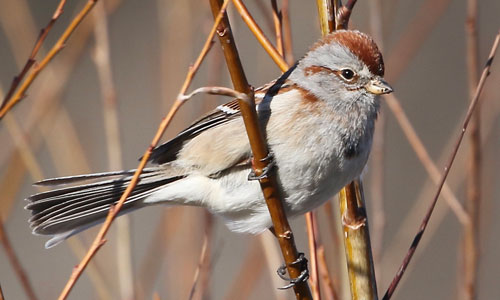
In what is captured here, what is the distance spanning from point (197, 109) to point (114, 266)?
0.98 m

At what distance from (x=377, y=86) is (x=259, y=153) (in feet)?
2.07

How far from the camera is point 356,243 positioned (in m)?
2.08

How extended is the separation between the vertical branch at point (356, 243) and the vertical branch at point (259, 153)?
14 cm

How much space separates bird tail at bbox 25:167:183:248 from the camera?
232cm

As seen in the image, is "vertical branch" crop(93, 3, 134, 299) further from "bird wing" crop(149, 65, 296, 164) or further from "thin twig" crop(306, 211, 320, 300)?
"thin twig" crop(306, 211, 320, 300)

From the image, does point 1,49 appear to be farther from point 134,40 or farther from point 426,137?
point 426,137

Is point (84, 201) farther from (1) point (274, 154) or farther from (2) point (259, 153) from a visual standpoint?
(2) point (259, 153)

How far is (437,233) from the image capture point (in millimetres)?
5957

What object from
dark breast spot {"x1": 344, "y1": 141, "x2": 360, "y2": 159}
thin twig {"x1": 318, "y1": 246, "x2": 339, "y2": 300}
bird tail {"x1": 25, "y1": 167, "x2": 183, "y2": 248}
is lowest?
thin twig {"x1": 318, "y1": 246, "x2": 339, "y2": 300}

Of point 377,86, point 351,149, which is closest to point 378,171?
point 351,149

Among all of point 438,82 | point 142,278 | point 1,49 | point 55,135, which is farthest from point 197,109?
point 1,49

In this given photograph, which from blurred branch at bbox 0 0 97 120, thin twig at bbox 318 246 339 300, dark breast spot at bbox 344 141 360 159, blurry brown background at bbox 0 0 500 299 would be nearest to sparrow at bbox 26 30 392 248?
dark breast spot at bbox 344 141 360 159

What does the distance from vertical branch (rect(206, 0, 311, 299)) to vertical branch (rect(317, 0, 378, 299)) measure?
0.47ft

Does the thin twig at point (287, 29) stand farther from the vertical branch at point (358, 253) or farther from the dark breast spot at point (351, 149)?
the vertical branch at point (358, 253)
